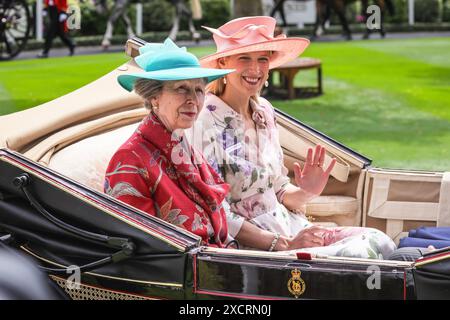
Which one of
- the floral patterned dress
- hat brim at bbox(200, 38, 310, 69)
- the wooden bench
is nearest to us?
the floral patterned dress

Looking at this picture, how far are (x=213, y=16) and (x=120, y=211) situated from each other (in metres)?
21.7

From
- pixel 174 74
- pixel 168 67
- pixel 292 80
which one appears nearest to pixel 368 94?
pixel 292 80

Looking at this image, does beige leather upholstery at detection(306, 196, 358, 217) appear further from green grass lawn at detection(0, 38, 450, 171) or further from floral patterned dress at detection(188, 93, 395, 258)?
green grass lawn at detection(0, 38, 450, 171)

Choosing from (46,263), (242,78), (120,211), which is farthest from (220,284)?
(242,78)

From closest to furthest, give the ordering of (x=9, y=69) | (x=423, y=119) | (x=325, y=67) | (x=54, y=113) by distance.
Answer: (x=54, y=113), (x=423, y=119), (x=9, y=69), (x=325, y=67)

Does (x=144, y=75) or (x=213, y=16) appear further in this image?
(x=213, y=16)

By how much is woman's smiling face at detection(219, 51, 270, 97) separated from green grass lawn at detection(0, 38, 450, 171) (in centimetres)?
500

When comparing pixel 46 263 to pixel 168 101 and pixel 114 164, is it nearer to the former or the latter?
pixel 114 164

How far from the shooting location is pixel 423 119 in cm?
1179

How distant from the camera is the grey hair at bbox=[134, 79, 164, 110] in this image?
143 inches

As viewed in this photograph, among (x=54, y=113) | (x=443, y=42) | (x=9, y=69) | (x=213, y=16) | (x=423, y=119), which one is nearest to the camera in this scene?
(x=54, y=113)

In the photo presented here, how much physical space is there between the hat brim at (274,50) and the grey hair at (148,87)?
587 millimetres

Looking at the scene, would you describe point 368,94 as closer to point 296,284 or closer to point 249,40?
point 249,40

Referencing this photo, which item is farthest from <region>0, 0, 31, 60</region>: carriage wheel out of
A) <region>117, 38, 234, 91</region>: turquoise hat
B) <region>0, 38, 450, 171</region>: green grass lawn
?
<region>117, 38, 234, 91</region>: turquoise hat
